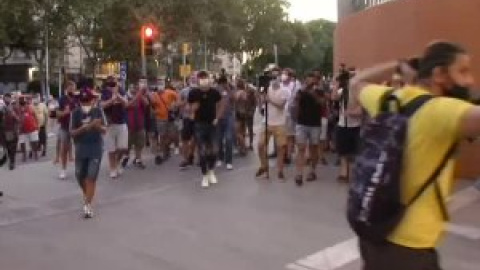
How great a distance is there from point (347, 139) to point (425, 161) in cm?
807

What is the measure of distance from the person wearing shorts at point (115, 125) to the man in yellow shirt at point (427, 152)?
31.4 feet

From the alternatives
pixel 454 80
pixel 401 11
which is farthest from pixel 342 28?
pixel 454 80

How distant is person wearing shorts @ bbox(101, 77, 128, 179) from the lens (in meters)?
12.3

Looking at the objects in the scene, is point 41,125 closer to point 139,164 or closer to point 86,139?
point 139,164

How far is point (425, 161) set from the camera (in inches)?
114

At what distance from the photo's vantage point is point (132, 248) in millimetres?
7180

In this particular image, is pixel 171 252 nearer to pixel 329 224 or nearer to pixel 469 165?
pixel 329 224

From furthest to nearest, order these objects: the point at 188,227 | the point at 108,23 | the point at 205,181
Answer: the point at 108,23 < the point at 205,181 < the point at 188,227

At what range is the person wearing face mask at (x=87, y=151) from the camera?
8641mm

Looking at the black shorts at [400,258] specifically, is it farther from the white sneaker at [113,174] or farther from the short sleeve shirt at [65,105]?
the white sneaker at [113,174]

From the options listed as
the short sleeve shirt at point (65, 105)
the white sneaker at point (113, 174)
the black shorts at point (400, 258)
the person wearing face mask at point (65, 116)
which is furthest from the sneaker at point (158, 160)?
the black shorts at point (400, 258)

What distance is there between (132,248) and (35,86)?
51.3 metres

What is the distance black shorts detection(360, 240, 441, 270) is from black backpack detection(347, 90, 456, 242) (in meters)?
0.05

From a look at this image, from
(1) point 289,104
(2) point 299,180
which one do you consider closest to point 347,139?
(2) point 299,180
